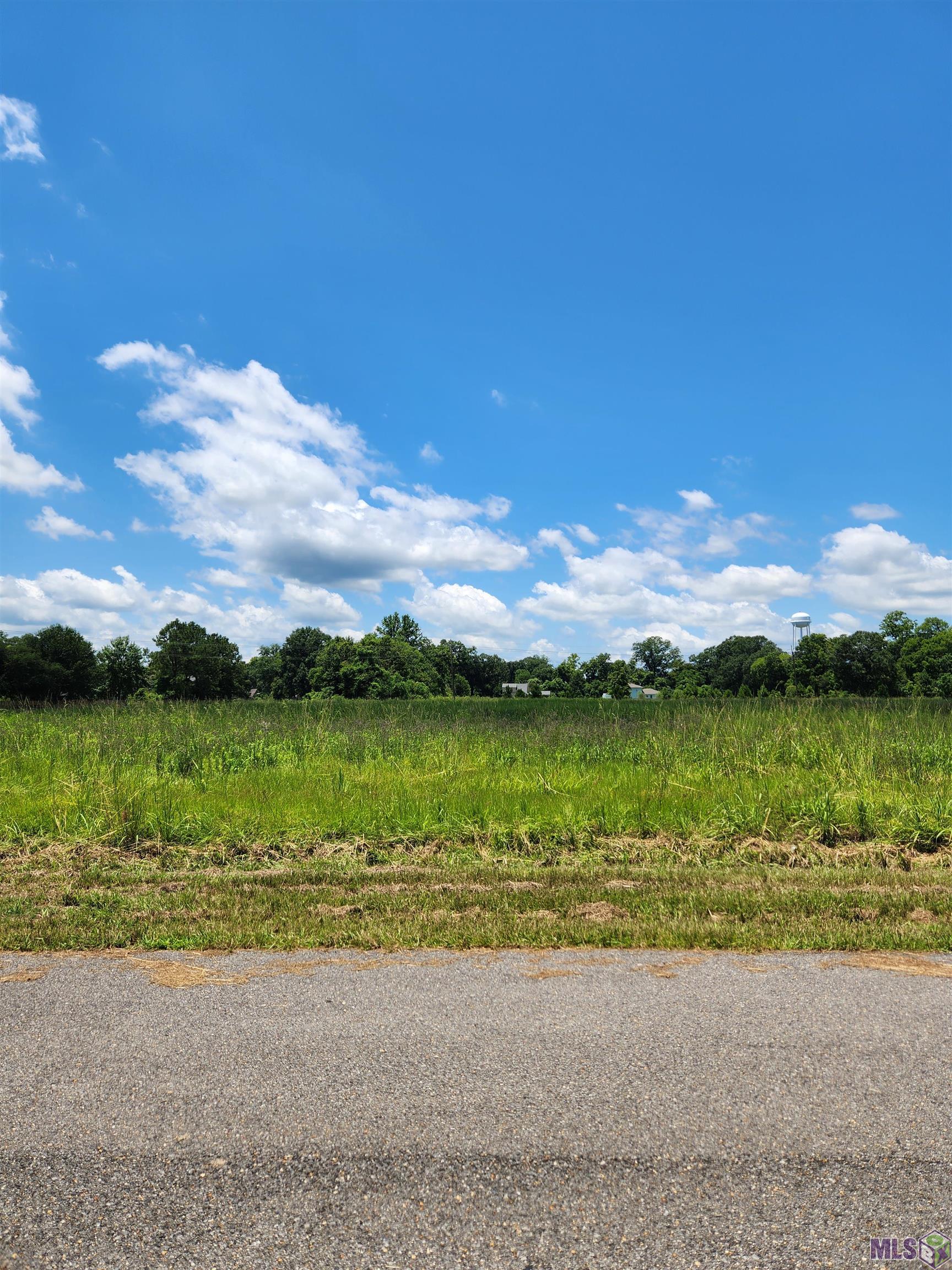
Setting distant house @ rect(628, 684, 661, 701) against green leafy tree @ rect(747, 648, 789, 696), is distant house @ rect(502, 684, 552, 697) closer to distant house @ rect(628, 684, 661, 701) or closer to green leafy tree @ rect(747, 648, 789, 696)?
distant house @ rect(628, 684, 661, 701)

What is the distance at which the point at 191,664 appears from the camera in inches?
2404

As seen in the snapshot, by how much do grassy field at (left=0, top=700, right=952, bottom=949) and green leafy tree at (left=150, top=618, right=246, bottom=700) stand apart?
47288mm

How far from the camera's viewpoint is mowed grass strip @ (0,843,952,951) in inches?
201

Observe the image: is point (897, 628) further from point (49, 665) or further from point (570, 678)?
point (49, 665)

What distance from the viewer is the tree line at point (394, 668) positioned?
53750mm

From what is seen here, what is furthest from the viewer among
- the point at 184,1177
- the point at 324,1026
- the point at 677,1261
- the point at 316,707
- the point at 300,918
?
the point at 316,707

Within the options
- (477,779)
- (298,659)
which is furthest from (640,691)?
(477,779)

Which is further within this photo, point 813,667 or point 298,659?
point 298,659

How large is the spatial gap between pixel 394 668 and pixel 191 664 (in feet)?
70.5

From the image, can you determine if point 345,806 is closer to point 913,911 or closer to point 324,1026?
point 324,1026

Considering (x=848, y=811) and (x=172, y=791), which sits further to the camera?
(x=172, y=791)

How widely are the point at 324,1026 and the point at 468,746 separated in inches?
369

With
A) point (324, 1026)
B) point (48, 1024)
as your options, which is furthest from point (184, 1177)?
point (48, 1024)

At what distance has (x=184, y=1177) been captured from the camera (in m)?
2.74
